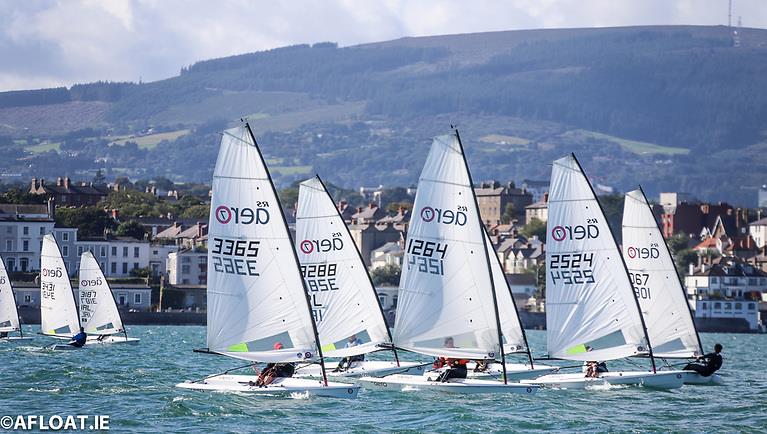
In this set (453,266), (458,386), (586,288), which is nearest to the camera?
(458,386)

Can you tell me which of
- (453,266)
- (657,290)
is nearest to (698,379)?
(657,290)

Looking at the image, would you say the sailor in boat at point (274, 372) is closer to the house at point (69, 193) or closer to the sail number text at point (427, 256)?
the sail number text at point (427, 256)

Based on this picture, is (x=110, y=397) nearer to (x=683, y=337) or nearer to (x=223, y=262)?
(x=223, y=262)

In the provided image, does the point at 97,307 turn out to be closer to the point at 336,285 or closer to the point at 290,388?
the point at 336,285

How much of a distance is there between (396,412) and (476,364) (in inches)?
262

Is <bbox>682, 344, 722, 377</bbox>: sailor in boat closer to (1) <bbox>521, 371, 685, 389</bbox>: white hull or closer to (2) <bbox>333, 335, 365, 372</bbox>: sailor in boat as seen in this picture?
(1) <bbox>521, 371, 685, 389</bbox>: white hull

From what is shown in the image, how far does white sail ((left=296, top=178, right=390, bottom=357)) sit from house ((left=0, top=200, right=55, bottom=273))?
3210 inches

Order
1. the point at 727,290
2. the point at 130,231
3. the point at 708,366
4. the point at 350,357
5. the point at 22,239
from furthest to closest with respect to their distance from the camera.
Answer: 1. the point at 130,231
2. the point at 727,290
3. the point at 22,239
4. the point at 350,357
5. the point at 708,366

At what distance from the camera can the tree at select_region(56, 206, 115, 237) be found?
136 meters

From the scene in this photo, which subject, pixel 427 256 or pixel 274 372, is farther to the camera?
pixel 427 256

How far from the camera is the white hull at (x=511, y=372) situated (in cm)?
4269

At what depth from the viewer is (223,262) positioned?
3797cm

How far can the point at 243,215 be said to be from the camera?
37.6 metres

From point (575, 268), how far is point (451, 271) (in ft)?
14.3
